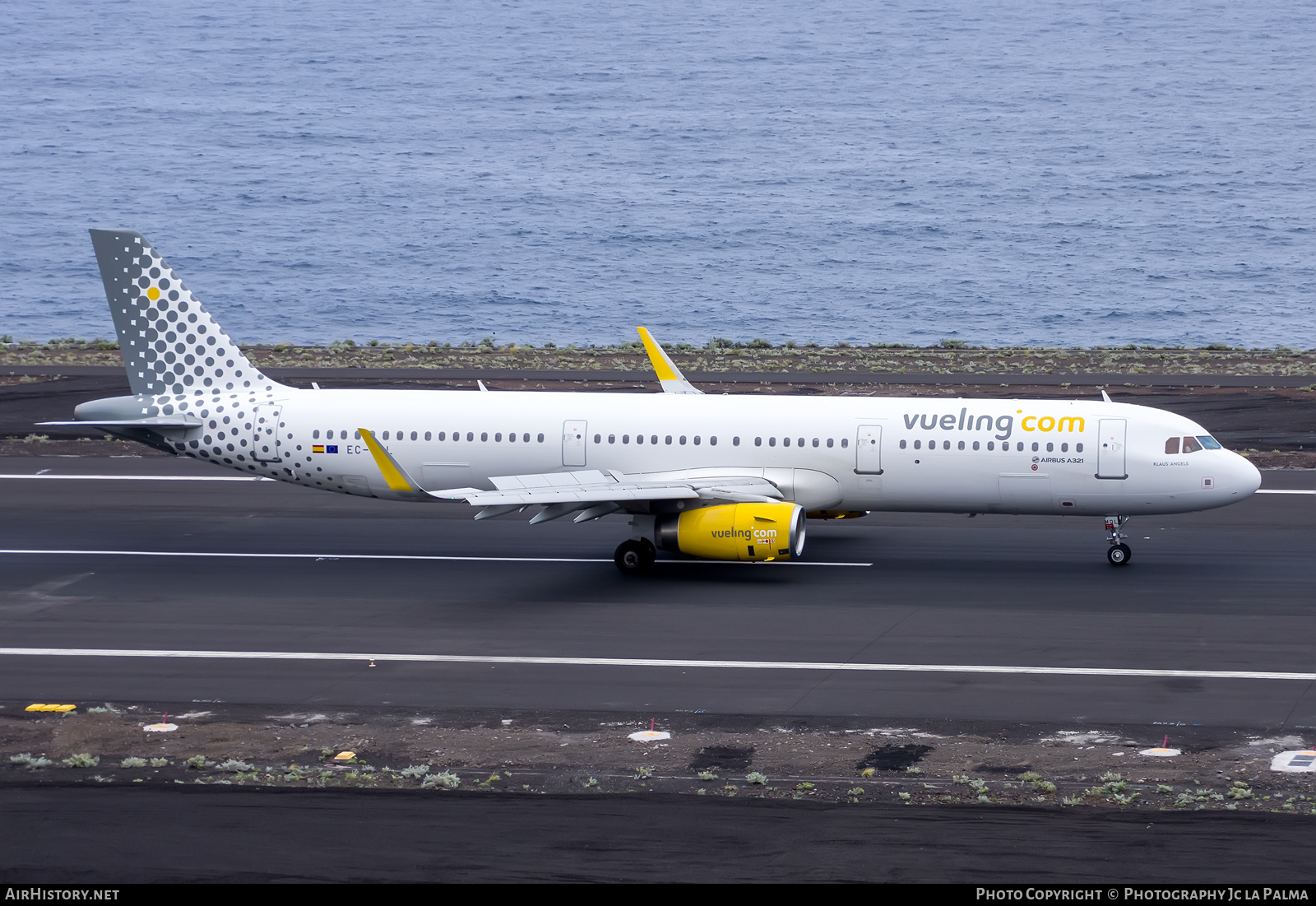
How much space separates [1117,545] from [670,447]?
9657 mm

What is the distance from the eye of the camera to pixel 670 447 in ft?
106

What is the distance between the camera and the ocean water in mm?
114750

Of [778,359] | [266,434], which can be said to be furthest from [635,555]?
[778,359]

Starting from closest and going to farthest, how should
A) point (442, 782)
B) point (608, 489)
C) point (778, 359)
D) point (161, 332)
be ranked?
point (442, 782)
point (608, 489)
point (161, 332)
point (778, 359)

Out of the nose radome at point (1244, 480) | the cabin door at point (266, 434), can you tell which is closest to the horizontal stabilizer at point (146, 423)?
the cabin door at point (266, 434)

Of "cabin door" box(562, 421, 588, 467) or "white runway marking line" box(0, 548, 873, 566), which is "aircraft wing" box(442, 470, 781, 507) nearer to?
"cabin door" box(562, 421, 588, 467)

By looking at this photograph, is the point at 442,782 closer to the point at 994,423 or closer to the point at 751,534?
the point at 751,534

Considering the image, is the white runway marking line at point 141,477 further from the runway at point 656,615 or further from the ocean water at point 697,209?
the ocean water at point 697,209

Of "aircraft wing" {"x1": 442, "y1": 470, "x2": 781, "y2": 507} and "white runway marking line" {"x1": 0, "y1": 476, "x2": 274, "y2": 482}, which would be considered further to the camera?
"white runway marking line" {"x1": 0, "y1": 476, "x2": 274, "y2": 482}

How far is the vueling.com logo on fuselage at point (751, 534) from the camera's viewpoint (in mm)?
29391

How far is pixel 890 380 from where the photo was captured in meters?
57.9

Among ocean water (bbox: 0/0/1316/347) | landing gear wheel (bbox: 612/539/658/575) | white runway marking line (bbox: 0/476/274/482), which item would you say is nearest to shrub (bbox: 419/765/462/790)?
landing gear wheel (bbox: 612/539/658/575)

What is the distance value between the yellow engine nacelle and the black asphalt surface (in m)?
11.4

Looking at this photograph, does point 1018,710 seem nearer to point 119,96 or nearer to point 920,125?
point 920,125
